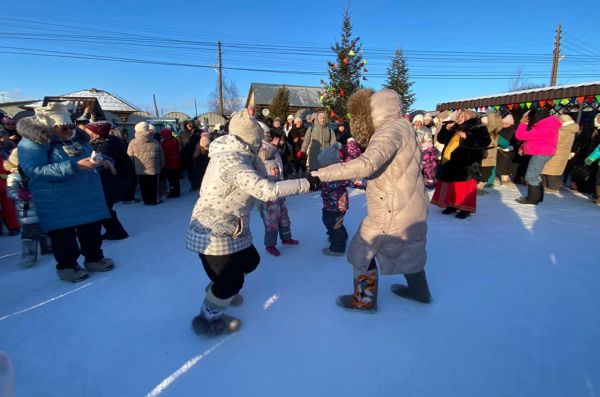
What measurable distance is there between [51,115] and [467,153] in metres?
5.09

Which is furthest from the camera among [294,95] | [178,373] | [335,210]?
[294,95]

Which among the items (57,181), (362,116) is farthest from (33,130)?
(362,116)

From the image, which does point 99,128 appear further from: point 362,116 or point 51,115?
point 362,116

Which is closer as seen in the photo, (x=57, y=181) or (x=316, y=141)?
(x=57, y=181)

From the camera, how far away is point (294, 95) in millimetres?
40312

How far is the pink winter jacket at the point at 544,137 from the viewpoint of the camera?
516 centimetres

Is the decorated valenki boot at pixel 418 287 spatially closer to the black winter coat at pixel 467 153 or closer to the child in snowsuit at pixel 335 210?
the child in snowsuit at pixel 335 210

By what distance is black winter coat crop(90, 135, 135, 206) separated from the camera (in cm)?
437

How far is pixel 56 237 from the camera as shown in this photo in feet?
9.90

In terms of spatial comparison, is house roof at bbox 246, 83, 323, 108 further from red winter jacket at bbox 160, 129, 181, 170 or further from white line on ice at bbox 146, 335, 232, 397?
white line on ice at bbox 146, 335, 232, 397

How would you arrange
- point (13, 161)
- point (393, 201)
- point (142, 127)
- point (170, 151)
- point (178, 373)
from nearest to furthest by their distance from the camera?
point (178, 373) < point (393, 201) < point (13, 161) < point (142, 127) < point (170, 151)

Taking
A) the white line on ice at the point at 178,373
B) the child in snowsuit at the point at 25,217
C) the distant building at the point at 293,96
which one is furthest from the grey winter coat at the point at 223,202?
the distant building at the point at 293,96

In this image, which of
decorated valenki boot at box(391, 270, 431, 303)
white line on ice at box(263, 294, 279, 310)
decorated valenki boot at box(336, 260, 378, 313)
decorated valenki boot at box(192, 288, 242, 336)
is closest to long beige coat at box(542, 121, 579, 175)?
decorated valenki boot at box(391, 270, 431, 303)

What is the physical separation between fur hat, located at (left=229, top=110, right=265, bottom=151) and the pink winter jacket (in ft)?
17.9
